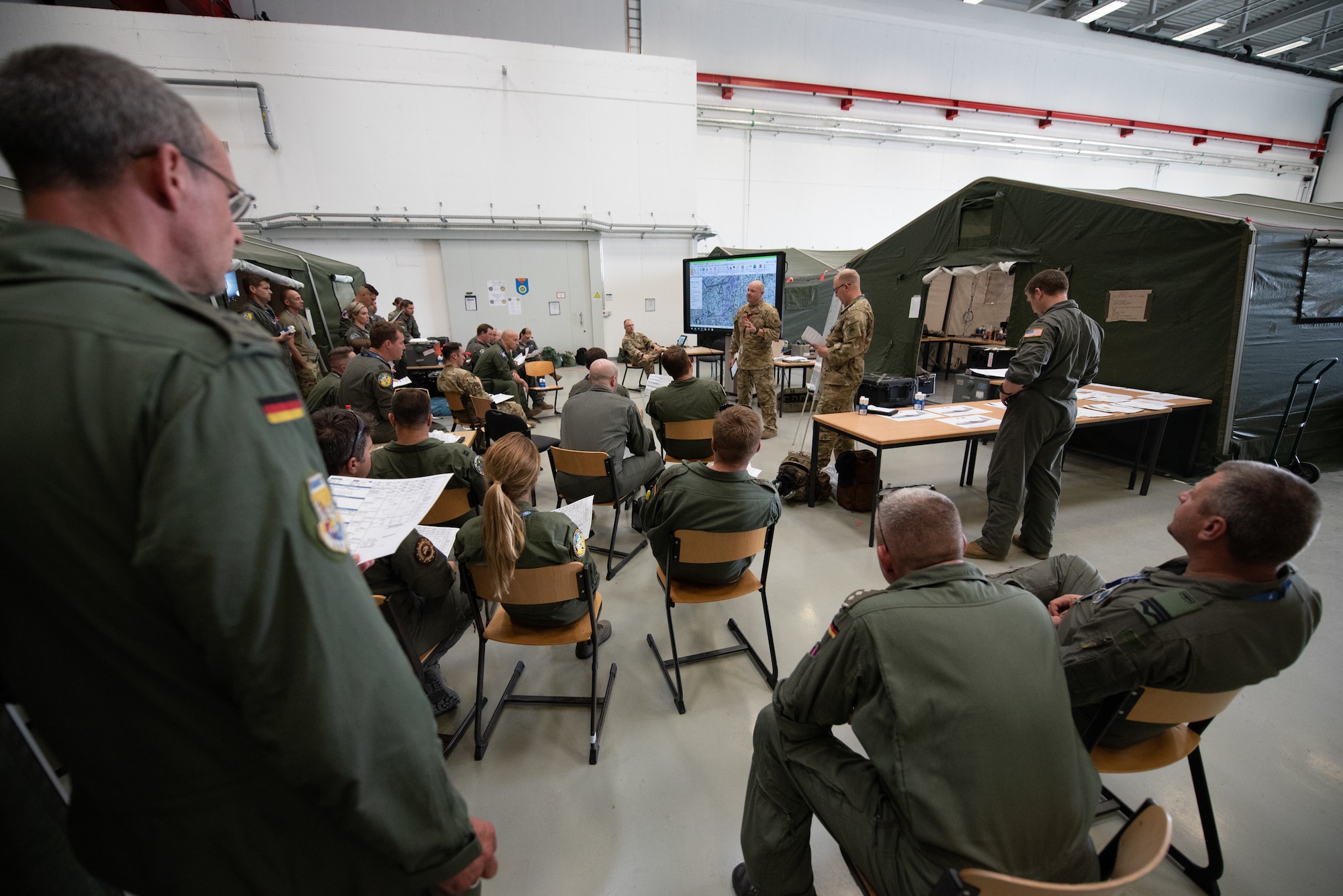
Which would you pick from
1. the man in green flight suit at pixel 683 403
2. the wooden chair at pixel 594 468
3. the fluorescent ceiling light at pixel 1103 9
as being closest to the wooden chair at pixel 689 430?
the man in green flight suit at pixel 683 403

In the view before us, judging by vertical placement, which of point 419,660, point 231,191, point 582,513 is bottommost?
point 419,660

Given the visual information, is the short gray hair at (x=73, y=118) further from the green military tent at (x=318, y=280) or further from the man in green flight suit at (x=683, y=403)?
the green military tent at (x=318, y=280)

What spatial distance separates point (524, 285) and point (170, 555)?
9718 mm

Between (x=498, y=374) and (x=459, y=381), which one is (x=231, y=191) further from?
(x=498, y=374)

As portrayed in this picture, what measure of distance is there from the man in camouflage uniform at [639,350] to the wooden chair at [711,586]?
5.21 m

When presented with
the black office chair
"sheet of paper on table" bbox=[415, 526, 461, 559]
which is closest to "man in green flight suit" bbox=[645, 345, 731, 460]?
the black office chair

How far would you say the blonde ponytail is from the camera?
160 centimetres

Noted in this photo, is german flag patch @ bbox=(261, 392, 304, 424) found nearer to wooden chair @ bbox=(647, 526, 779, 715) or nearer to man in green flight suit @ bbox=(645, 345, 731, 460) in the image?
wooden chair @ bbox=(647, 526, 779, 715)

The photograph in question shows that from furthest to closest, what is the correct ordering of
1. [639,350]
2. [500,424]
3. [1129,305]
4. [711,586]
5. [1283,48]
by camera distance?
[1283,48], [639,350], [1129,305], [500,424], [711,586]

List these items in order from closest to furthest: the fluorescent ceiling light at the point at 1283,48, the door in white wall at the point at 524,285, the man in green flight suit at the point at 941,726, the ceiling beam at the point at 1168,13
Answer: the man in green flight suit at the point at 941,726 < the door in white wall at the point at 524,285 < the ceiling beam at the point at 1168,13 < the fluorescent ceiling light at the point at 1283,48

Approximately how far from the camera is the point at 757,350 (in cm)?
527

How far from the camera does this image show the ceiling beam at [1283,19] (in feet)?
30.4

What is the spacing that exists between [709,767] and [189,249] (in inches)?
75.8

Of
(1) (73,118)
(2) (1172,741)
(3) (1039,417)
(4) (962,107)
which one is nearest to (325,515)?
(1) (73,118)
